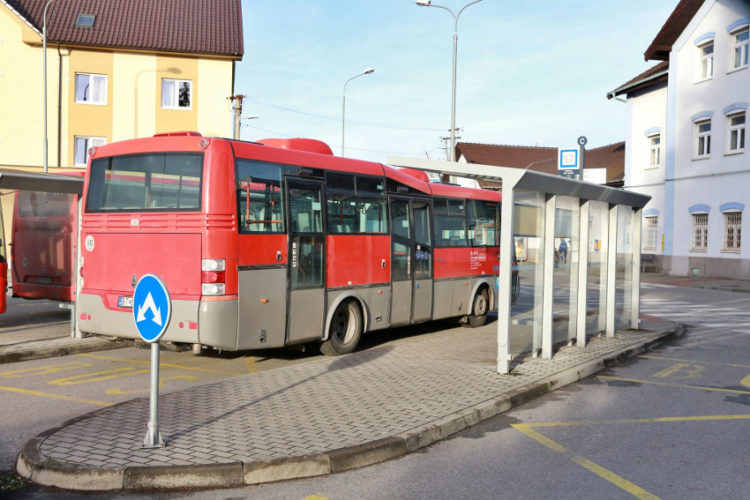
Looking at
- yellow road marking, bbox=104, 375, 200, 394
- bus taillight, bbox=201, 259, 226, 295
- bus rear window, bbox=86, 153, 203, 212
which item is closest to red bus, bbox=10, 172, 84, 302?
bus rear window, bbox=86, 153, 203, 212

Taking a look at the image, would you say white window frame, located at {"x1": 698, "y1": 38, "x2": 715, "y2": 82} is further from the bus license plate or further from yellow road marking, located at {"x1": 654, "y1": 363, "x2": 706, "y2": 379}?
the bus license plate

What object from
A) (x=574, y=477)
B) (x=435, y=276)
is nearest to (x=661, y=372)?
(x=435, y=276)

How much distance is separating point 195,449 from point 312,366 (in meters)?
3.94

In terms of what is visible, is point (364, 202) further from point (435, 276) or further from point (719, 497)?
point (719, 497)

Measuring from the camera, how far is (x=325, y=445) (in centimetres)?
571

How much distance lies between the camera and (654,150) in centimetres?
3903

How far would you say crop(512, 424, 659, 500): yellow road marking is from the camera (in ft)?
16.7

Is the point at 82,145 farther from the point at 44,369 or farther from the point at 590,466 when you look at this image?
the point at 590,466

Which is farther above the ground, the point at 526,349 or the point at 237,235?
the point at 237,235

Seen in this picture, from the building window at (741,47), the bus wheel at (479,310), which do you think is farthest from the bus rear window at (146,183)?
the building window at (741,47)

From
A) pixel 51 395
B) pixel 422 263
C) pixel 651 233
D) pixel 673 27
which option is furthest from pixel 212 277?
pixel 651 233

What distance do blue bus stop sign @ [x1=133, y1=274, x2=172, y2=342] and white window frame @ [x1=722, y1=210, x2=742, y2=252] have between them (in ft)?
103

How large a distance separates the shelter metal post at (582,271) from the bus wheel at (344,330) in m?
3.40

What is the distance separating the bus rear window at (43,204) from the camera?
555 inches
